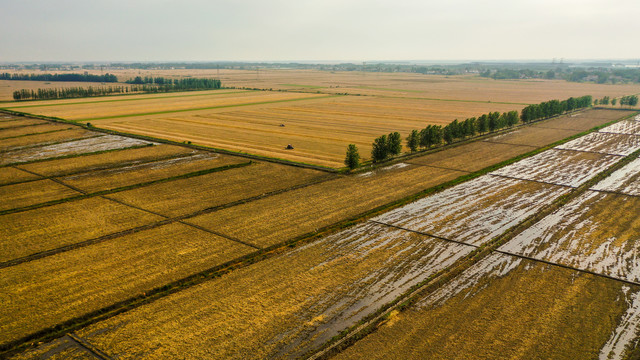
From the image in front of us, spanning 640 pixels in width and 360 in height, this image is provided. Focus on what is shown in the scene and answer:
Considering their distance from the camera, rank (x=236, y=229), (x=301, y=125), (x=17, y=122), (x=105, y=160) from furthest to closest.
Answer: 1. (x=17, y=122)
2. (x=301, y=125)
3. (x=105, y=160)
4. (x=236, y=229)

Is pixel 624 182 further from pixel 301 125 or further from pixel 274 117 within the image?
Answer: pixel 274 117

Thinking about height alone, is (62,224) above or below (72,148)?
below

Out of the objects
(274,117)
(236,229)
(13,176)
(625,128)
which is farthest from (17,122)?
(625,128)

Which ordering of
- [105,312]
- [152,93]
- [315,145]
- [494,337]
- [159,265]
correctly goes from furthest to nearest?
1. [152,93]
2. [315,145]
3. [159,265]
4. [105,312]
5. [494,337]

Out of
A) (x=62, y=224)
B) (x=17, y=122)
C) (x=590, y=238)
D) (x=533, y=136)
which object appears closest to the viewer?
(x=590, y=238)

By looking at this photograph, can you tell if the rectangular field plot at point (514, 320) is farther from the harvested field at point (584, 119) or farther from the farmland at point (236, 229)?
the harvested field at point (584, 119)

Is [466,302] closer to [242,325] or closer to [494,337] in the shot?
[494,337]

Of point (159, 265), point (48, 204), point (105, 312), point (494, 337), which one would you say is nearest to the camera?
point (494, 337)

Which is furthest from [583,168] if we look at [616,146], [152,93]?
[152,93]
